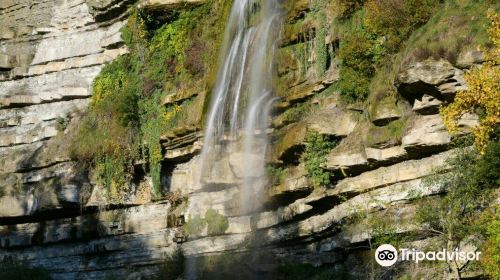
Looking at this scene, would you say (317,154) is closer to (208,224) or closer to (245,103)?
(245,103)

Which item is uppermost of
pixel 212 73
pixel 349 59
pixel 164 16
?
pixel 164 16

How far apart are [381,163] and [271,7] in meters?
6.65

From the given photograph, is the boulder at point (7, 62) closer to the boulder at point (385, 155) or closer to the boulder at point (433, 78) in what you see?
the boulder at point (385, 155)

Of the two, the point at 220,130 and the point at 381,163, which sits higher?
the point at 220,130

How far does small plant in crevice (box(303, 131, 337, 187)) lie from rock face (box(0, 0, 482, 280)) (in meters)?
0.14

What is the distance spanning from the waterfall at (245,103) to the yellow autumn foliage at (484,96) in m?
6.58

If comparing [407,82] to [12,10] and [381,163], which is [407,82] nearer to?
[381,163]

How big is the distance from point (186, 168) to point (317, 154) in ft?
20.0

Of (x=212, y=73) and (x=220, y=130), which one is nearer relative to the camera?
(x=220, y=130)

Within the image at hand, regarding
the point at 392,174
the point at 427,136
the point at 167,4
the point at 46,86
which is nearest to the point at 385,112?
the point at 392,174

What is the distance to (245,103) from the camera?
20.2 m

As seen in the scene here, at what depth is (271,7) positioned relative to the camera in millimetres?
21297

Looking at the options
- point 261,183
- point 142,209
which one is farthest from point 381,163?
point 142,209

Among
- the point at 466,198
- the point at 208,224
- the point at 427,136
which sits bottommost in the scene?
the point at 466,198
